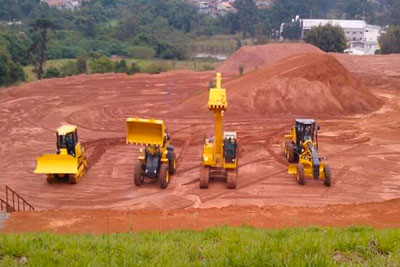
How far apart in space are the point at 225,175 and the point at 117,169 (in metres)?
4.39

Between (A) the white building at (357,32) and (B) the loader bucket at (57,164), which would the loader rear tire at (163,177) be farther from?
(A) the white building at (357,32)

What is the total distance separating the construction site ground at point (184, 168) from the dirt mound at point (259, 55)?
1493 centimetres

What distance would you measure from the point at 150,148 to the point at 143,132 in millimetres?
596

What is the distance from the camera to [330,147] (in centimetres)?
2350

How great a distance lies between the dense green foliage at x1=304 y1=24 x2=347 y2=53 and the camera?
6122cm

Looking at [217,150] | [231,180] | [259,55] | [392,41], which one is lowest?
[231,180]

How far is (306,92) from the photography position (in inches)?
1202

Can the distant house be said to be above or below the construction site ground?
above

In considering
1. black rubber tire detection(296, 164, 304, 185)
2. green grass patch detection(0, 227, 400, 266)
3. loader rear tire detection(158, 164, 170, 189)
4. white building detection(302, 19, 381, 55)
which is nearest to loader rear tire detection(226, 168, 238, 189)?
loader rear tire detection(158, 164, 170, 189)

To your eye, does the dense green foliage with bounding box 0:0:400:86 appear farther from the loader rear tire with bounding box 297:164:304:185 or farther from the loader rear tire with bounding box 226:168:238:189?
the loader rear tire with bounding box 297:164:304:185

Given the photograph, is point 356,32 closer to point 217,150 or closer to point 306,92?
point 306,92

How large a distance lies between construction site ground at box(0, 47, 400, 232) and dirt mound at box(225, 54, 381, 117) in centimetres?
63

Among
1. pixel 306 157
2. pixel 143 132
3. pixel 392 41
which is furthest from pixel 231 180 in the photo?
pixel 392 41

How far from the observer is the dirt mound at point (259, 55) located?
51.0 m
